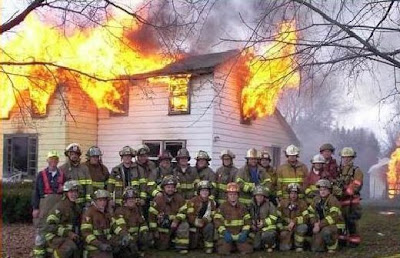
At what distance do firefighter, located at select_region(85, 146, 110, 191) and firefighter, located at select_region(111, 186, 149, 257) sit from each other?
529 mm

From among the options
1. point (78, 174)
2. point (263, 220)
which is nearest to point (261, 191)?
point (263, 220)

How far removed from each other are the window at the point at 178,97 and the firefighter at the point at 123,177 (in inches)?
235

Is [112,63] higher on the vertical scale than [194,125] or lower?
higher

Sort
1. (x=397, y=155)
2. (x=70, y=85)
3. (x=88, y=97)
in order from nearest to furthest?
1. (x=70, y=85)
2. (x=88, y=97)
3. (x=397, y=155)

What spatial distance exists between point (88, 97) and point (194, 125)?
3.50m

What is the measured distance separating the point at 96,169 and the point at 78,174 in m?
0.55

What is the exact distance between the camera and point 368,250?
28.3ft

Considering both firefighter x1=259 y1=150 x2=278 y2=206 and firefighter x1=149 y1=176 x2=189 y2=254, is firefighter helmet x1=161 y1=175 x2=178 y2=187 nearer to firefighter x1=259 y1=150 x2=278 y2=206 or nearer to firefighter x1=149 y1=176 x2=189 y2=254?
firefighter x1=149 y1=176 x2=189 y2=254

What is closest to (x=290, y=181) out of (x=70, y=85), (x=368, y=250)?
(x=368, y=250)

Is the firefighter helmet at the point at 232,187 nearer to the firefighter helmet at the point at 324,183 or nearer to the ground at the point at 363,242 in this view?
the ground at the point at 363,242

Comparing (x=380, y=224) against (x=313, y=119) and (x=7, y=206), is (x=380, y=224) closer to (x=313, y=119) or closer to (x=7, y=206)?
(x=7, y=206)

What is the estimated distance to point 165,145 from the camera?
15703mm

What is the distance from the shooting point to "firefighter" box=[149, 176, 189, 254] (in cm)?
876

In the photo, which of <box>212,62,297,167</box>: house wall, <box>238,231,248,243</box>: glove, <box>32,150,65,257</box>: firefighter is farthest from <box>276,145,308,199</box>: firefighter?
<box>212,62,297,167</box>: house wall
